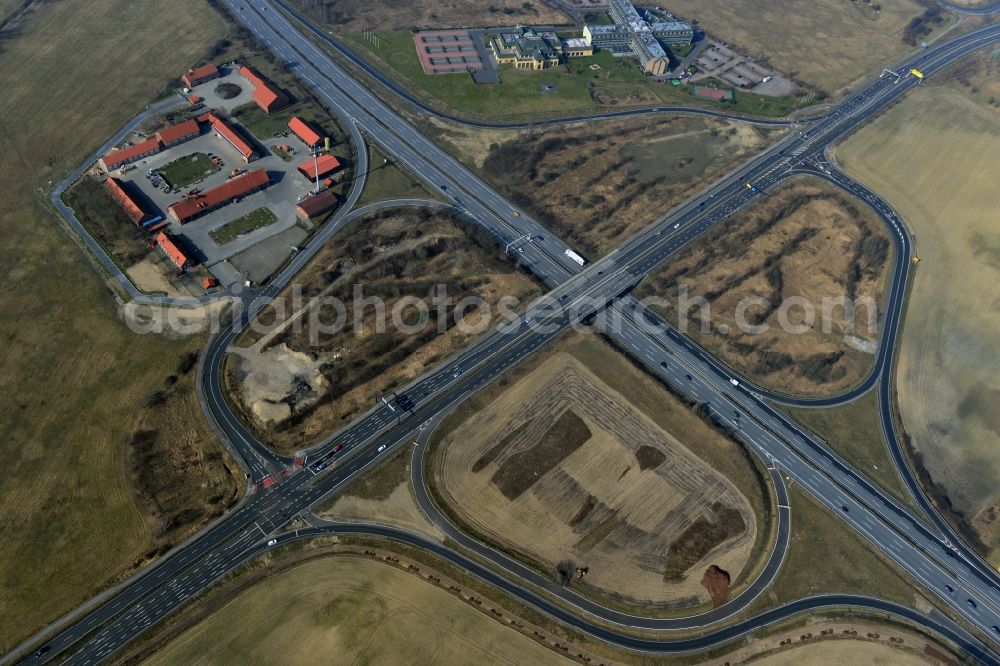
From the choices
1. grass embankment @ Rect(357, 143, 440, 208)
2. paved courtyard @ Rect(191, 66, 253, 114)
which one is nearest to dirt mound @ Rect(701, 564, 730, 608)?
grass embankment @ Rect(357, 143, 440, 208)

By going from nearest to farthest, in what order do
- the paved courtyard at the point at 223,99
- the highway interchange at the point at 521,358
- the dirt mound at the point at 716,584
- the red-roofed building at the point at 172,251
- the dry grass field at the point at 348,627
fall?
the dry grass field at the point at 348,627, the highway interchange at the point at 521,358, the dirt mound at the point at 716,584, the red-roofed building at the point at 172,251, the paved courtyard at the point at 223,99

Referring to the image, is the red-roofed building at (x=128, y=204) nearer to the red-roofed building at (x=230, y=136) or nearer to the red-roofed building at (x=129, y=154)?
the red-roofed building at (x=129, y=154)

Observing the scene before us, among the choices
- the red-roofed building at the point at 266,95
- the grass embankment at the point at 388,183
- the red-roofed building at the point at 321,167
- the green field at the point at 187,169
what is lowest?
the grass embankment at the point at 388,183

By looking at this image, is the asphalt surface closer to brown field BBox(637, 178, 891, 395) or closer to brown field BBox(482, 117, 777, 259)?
brown field BBox(637, 178, 891, 395)

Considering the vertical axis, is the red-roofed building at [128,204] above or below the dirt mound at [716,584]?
above

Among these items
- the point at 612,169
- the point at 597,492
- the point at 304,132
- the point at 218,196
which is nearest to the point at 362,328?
the point at 218,196

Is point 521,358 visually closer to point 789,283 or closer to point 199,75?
point 789,283

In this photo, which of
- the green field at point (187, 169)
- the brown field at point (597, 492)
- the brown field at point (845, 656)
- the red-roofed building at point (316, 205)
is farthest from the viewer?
the green field at point (187, 169)

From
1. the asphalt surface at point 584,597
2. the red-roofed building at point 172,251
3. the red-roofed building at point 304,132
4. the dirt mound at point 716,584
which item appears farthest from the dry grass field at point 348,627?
the red-roofed building at point 304,132
